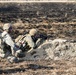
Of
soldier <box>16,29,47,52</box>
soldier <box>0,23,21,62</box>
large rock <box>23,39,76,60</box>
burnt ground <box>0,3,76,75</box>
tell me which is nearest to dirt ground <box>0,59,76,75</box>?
burnt ground <box>0,3,76,75</box>

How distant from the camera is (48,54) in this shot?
13.8 metres

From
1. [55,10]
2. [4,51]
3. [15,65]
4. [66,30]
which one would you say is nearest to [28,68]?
[15,65]

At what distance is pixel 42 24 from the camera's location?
23844mm

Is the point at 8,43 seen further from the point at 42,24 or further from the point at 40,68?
the point at 42,24

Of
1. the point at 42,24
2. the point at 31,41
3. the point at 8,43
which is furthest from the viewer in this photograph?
the point at 42,24

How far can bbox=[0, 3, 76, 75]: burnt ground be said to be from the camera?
474 inches

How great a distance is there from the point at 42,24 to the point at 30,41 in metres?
10.1

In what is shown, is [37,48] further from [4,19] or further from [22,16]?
[22,16]

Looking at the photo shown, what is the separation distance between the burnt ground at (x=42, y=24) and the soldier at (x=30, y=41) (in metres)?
0.68

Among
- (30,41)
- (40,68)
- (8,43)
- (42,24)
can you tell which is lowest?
(42,24)

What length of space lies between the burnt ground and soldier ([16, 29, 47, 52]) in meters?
0.68

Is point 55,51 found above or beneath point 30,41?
beneath

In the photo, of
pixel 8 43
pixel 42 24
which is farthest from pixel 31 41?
pixel 42 24

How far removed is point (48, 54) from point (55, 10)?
16518 millimetres
